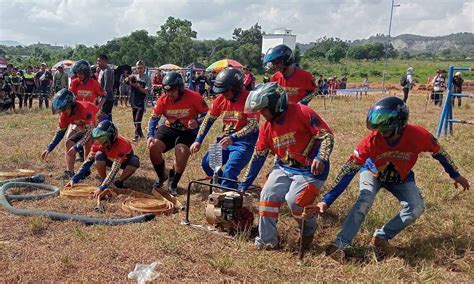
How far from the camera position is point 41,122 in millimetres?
14805

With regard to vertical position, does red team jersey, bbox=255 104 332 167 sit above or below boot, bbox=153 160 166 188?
above

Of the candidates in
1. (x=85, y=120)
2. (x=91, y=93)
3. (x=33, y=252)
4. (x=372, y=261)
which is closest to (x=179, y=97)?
(x=85, y=120)

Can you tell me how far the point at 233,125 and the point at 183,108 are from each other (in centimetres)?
103

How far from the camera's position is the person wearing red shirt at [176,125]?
22.8 ft

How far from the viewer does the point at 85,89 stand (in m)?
8.73

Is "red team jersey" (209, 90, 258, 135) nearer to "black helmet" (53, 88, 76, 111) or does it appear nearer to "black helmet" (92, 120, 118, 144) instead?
"black helmet" (92, 120, 118, 144)

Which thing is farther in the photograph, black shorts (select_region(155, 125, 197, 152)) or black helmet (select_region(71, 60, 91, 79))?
black helmet (select_region(71, 60, 91, 79))

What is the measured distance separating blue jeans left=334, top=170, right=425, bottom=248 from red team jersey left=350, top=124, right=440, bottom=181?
0.22 meters

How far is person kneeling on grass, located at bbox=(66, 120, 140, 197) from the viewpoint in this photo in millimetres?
6766

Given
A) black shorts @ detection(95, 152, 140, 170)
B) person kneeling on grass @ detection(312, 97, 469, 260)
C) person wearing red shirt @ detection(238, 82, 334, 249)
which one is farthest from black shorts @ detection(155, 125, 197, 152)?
person kneeling on grass @ detection(312, 97, 469, 260)

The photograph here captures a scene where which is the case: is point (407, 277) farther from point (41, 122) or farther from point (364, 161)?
point (41, 122)

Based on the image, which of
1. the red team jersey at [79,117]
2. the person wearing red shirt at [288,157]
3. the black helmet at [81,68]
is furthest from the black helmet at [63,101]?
the person wearing red shirt at [288,157]

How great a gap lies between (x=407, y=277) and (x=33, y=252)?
347 centimetres

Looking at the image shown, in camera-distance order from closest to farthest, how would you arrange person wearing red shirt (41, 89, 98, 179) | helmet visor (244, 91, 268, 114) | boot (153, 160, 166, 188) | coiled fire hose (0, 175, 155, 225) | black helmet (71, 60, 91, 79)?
1. helmet visor (244, 91, 268, 114)
2. coiled fire hose (0, 175, 155, 225)
3. boot (153, 160, 166, 188)
4. person wearing red shirt (41, 89, 98, 179)
5. black helmet (71, 60, 91, 79)
